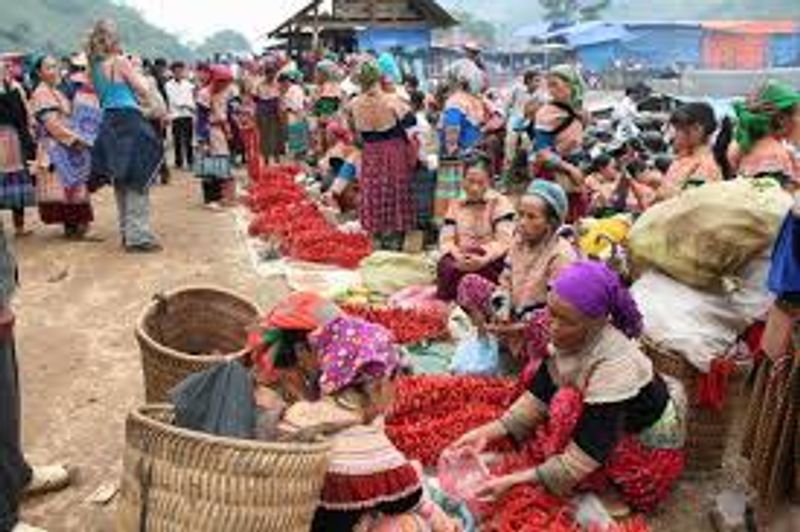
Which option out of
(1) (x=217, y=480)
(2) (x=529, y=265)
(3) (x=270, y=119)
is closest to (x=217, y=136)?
(3) (x=270, y=119)

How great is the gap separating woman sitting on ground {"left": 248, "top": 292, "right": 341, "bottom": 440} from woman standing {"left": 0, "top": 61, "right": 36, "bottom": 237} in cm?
626

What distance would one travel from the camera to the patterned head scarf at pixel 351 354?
2.42 metres

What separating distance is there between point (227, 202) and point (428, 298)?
4.70 metres

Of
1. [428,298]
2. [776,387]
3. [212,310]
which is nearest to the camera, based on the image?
[776,387]

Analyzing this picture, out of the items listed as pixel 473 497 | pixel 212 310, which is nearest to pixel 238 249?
pixel 212 310

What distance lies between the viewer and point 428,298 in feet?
20.9

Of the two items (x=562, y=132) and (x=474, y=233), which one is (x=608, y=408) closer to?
(x=474, y=233)

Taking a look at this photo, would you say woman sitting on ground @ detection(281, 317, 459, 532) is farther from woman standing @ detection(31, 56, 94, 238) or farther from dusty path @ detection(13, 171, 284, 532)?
woman standing @ detection(31, 56, 94, 238)

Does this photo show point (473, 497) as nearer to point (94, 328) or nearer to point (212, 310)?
point (212, 310)

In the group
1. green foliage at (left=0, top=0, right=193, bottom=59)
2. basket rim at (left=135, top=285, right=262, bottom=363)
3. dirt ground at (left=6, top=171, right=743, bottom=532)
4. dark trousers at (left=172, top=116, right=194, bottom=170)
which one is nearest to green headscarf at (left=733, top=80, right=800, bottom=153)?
dirt ground at (left=6, top=171, right=743, bottom=532)

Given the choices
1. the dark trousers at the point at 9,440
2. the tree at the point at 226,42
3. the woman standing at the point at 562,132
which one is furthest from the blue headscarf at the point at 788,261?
the tree at the point at 226,42

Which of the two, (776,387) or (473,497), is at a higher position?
(776,387)

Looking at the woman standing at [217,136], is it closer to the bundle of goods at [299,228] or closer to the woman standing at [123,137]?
the bundle of goods at [299,228]

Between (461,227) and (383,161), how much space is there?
220 centimetres
